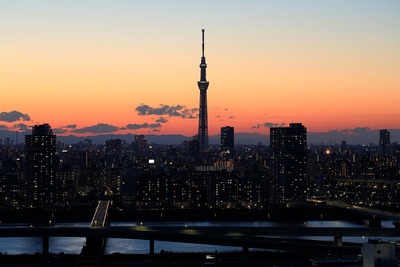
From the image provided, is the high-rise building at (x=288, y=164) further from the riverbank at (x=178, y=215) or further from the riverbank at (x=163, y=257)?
the riverbank at (x=163, y=257)

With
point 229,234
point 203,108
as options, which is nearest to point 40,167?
point 203,108

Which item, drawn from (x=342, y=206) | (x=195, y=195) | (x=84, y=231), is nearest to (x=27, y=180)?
(x=195, y=195)

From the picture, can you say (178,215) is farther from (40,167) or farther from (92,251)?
(92,251)

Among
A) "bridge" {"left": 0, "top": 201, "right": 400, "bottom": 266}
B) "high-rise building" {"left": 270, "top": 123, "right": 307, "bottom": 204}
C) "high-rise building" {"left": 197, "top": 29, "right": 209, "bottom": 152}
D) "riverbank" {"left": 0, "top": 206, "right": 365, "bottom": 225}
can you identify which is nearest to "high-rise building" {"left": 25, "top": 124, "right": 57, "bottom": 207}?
"riverbank" {"left": 0, "top": 206, "right": 365, "bottom": 225}

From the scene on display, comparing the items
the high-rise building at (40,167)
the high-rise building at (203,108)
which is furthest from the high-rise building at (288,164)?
the high-rise building at (203,108)

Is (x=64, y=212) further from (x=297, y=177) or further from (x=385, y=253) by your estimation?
(x=385, y=253)

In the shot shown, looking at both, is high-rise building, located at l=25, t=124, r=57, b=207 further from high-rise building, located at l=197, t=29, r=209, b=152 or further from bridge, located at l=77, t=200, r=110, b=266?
bridge, located at l=77, t=200, r=110, b=266
